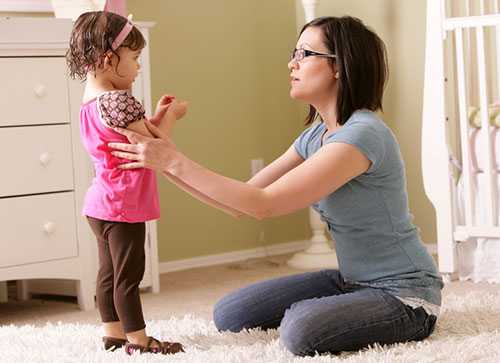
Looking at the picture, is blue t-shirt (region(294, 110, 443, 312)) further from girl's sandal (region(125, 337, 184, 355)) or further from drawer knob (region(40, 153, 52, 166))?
drawer knob (region(40, 153, 52, 166))

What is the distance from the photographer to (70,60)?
89.0 inches

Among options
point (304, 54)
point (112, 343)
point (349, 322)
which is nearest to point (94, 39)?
point (304, 54)

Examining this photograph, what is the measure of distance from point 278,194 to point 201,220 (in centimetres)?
190

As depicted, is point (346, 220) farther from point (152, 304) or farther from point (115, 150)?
point (152, 304)

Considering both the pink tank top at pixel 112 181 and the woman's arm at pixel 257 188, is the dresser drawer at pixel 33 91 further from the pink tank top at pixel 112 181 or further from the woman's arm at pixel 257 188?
the woman's arm at pixel 257 188

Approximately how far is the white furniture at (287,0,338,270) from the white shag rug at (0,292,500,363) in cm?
110

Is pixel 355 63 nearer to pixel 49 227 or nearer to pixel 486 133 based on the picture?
pixel 486 133

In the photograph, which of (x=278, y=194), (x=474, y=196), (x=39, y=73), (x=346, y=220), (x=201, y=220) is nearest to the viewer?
(x=278, y=194)

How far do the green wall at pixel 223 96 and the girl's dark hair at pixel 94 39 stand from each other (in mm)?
1515

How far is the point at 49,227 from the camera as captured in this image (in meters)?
3.02

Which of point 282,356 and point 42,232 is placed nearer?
point 282,356

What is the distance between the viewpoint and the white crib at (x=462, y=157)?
126 inches

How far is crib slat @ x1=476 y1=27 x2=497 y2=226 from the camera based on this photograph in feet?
10.4

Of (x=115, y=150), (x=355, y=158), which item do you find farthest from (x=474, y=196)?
(x=115, y=150)
